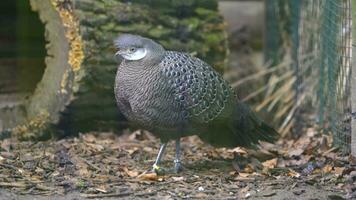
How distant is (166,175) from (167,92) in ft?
2.11

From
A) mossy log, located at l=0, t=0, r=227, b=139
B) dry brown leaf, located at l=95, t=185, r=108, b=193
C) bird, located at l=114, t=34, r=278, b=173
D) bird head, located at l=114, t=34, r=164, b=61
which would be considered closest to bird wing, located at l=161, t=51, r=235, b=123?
bird, located at l=114, t=34, r=278, b=173

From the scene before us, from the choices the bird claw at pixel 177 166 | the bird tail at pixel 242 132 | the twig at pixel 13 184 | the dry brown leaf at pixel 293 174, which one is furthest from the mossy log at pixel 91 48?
the dry brown leaf at pixel 293 174

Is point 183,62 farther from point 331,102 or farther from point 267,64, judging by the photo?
point 267,64

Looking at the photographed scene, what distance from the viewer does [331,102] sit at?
736 centimetres

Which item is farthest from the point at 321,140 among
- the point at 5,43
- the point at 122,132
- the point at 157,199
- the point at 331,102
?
the point at 5,43

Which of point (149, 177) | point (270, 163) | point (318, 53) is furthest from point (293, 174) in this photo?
point (318, 53)

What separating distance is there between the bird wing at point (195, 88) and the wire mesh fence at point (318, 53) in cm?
117

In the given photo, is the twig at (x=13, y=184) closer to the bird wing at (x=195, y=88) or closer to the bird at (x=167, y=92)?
the bird at (x=167, y=92)

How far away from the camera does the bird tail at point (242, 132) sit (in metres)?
6.38

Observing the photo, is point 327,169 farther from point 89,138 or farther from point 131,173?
point 89,138

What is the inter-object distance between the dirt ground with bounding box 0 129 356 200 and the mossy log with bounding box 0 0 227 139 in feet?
0.78

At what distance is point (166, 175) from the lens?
6.11 m

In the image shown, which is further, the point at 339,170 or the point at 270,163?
the point at 270,163

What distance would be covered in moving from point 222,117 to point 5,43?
326 cm
